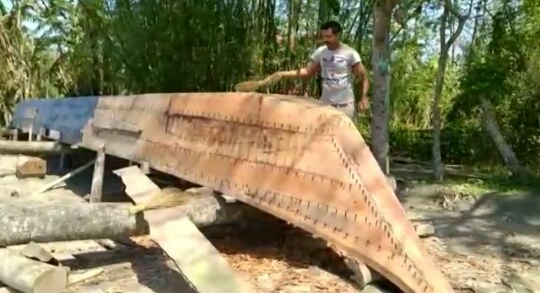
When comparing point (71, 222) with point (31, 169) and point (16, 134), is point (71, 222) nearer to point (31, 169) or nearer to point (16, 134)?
point (31, 169)

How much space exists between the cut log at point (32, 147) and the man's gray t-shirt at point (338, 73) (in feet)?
13.6

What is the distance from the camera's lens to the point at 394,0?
268 inches

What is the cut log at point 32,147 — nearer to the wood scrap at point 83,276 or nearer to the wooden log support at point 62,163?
the wooden log support at point 62,163

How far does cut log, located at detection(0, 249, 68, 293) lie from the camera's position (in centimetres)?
362

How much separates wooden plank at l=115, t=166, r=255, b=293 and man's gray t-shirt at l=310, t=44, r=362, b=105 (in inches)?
81.0

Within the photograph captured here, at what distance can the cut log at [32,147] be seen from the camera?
865cm

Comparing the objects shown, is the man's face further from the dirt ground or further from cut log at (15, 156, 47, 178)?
cut log at (15, 156, 47, 178)

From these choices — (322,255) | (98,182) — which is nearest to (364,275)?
(322,255)

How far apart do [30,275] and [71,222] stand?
520mm

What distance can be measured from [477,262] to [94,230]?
256cm

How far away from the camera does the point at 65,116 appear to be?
865 centimetres

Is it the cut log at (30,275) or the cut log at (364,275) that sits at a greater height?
the cut log at (364,275)

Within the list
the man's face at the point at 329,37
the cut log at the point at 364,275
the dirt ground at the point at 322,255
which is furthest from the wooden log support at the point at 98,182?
the cut log at the point at 364,275

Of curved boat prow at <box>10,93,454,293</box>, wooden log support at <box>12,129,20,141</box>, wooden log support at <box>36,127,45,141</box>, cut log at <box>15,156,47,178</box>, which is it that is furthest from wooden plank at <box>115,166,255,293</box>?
wooden log support at <box>12,129,20,141</box>
